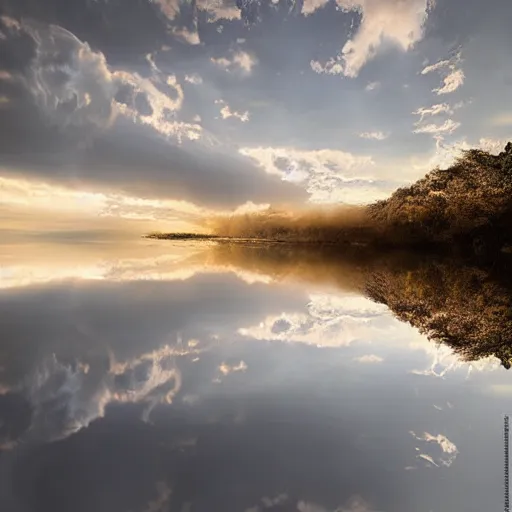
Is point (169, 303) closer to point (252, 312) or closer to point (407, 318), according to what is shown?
point (252, 312)

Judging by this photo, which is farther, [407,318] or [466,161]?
[466,161]

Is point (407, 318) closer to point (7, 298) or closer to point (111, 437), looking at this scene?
point (111, 437)

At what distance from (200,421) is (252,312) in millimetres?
7391

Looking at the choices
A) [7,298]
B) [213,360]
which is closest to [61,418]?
[213,360]

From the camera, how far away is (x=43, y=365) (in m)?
9.16

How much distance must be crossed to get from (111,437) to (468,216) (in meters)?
48.4

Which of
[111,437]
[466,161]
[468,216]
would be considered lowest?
[111,437]

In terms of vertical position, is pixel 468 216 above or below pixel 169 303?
above

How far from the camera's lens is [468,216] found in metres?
48.3

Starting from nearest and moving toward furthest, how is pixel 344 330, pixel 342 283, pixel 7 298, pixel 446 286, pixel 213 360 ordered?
pixel 213 360, pixel 344 330, pixel 7 298, pixel 446 286, pixel 342 283

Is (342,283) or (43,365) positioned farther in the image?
(342,283)

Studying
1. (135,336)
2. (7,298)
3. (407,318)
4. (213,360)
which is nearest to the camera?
(213,360)

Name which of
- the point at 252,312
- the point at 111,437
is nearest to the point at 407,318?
the point at 252,312

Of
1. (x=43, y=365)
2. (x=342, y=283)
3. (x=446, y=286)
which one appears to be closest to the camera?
(x=43, y=365)
